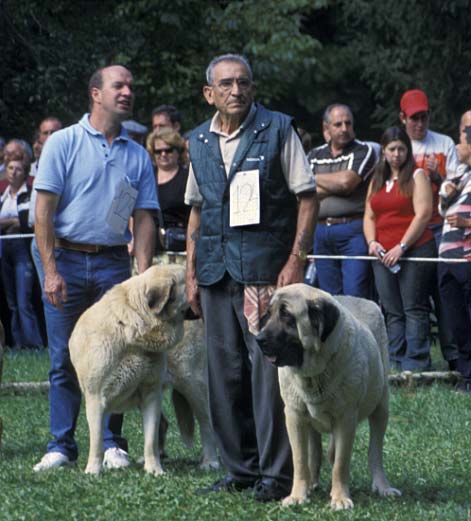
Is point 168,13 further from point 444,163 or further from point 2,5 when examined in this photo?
point 444,163

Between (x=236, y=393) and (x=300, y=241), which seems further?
(x=236, y=393)

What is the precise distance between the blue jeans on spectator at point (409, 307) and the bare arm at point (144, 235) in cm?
372

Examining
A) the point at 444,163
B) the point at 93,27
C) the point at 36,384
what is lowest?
the point at 36,384

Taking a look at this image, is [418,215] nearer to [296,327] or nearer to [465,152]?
[465,152]

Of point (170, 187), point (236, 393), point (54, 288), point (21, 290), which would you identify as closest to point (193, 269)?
point (236, 393)

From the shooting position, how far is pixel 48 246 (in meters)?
7.79

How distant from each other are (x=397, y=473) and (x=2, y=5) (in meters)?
14.0

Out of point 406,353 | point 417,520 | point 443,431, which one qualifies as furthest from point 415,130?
point 417,520

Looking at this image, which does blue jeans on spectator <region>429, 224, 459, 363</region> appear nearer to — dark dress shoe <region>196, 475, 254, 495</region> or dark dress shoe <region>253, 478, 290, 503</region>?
dark dress shoe <region>196, 475, 254, 495</region>

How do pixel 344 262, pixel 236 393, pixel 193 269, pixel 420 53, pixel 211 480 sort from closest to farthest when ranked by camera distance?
pixel 236 393 < pixel 193 269 < pixel 211 480 < pixel 344 262 < pixel 420 53

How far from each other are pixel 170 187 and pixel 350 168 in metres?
2.10

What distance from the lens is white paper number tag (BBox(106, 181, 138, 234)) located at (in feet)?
26.2

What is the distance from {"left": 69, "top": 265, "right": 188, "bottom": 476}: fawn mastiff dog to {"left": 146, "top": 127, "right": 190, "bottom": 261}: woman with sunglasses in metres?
3.08

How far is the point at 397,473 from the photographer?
7633mm
